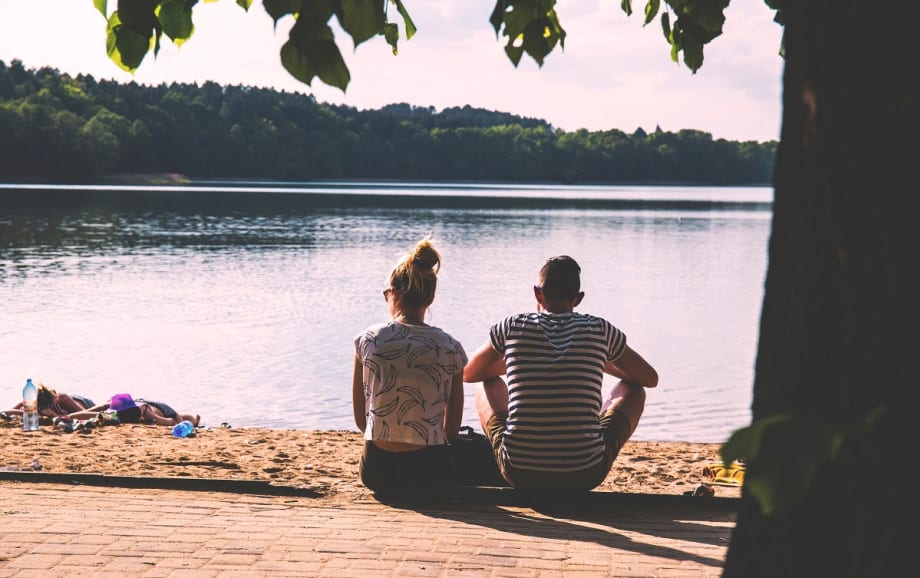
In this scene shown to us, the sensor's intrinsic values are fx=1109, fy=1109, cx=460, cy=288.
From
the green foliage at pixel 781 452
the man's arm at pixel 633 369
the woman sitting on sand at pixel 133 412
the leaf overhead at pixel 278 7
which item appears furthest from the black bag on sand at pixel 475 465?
the woman sitting on sand at pixel 133 412

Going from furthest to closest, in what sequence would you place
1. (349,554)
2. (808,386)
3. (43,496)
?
(43,496), (349,554), (808,386)

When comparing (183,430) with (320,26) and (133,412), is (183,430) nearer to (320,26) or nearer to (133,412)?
(133,412)

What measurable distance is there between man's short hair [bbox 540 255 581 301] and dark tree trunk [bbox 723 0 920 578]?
9.19ft

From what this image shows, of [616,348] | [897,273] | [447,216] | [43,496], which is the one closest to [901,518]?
[897,273]

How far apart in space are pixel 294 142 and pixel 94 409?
135322 millimetres

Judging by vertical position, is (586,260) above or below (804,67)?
below

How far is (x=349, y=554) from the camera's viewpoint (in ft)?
13.3

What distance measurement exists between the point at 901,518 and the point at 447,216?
198 ft

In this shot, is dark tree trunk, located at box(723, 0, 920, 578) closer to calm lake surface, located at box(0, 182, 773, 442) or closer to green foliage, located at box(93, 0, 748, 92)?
green foliage, located at box(93, 0, 748, 92)

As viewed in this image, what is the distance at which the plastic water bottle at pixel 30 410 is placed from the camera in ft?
28.2

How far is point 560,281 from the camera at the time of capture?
4.82 meters

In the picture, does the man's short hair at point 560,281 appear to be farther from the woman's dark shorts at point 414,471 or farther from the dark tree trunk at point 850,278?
the dark tree trunk at point 850,278

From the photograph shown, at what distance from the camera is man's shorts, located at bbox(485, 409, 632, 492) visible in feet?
15.8

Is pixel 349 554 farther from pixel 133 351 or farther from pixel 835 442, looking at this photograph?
pixel 133 351
